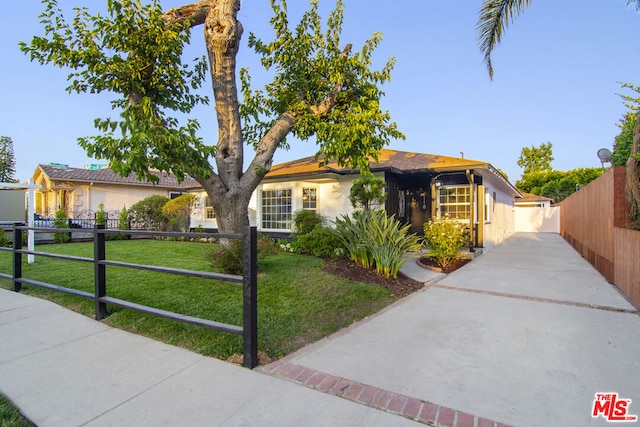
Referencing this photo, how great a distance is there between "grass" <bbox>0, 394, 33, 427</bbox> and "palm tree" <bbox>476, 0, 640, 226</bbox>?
7650 millimetres

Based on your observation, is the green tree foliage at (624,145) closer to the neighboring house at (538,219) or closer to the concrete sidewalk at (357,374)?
the concrete sidewalk at (357,374)

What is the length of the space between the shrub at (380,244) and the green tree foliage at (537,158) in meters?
48.8

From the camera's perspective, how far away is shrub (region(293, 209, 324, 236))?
34.5 ft

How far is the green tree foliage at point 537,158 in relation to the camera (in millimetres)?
45438

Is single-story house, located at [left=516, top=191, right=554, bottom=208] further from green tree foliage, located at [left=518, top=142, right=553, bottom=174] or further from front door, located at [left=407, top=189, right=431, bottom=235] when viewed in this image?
green tree foliage, located at [left=518, top=142, right=553, bottom=174]

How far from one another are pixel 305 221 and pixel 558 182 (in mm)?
33146

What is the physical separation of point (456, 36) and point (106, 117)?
8.44 m

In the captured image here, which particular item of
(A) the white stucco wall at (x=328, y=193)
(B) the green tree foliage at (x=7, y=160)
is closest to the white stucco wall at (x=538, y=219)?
(A) the white stucco wall at (x=328, y=193)

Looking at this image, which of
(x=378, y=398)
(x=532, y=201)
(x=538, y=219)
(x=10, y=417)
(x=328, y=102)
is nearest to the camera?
(x=10, y=417)

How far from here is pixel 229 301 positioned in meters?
4.54

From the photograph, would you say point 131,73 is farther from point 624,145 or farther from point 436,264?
point 624,145

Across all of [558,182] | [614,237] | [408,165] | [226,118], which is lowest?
[614,237]

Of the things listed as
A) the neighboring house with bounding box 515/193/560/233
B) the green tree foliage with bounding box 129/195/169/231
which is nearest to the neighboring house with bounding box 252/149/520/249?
the green tree foliage with bounding box 129/195/169/231

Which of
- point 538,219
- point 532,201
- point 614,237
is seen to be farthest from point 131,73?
point 532,201
